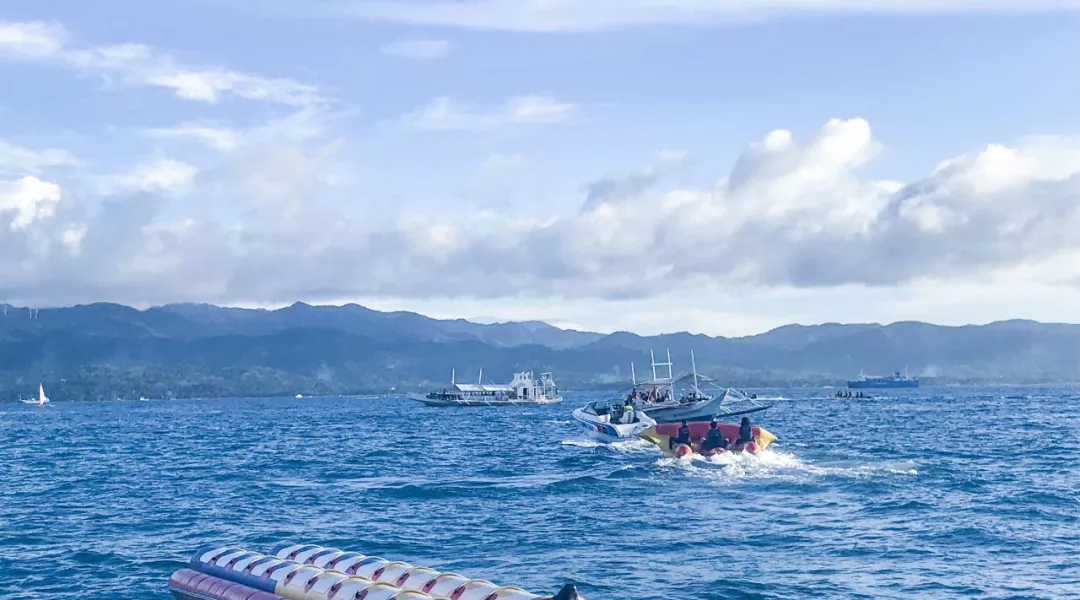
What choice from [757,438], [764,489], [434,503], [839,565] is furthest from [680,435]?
[839,565]

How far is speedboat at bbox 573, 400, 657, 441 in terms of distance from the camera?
8125cm

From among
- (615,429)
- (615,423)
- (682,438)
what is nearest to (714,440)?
(682,438)

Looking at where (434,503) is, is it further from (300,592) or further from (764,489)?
(300,592)

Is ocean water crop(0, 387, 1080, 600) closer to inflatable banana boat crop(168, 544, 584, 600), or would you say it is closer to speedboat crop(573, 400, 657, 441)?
speedboat crop(573, 400, 657, 441)

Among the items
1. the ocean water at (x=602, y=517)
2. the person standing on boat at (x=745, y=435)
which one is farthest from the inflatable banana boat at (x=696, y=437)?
the ocean water at (x=602, y=517)

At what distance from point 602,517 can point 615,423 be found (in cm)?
4275

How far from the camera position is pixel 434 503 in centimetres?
4728

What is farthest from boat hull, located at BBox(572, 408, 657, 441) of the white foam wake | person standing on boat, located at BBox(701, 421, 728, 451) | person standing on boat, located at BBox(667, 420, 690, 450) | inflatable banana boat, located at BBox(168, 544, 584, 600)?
inflatable banana boat, located at BBox(168, 544, 584, 600)

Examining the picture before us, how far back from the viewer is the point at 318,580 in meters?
22.7

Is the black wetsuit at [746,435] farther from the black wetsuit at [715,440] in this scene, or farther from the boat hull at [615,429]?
the boat hull at [615,429]

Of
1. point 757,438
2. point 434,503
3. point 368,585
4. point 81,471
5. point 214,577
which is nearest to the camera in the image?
point 368,585

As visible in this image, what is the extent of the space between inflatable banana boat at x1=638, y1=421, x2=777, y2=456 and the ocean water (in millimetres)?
1158

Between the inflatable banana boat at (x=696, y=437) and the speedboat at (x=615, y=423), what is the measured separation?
11565mm

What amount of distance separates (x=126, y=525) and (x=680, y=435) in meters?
31.8
